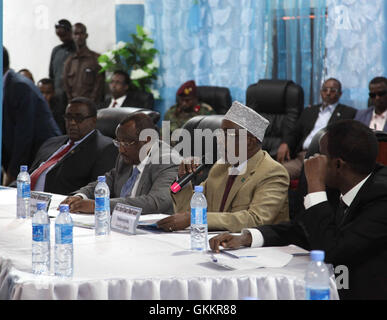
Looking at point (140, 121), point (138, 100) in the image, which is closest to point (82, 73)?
point (138, 100)

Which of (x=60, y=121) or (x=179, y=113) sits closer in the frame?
(x=179, y=113)

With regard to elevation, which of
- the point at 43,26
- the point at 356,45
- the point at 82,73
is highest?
the point at 43,26

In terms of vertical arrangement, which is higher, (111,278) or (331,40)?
(331,40)

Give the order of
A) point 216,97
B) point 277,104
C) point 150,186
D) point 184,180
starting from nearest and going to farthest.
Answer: point 184,180 → point 150,186 → point 277,104 → point 216,97

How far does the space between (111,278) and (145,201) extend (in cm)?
118

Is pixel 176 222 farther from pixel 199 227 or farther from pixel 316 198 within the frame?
pixel 316 198

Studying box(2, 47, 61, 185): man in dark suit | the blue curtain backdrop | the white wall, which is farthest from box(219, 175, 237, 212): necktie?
the white wall

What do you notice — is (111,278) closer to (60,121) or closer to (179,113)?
(179,113)

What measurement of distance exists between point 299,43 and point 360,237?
196 inches

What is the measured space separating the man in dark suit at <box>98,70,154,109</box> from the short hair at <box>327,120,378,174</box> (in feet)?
17.6

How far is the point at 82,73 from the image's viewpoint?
26.3ft

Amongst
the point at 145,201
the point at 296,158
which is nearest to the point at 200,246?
the point at 145,201

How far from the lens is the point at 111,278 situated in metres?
2.05

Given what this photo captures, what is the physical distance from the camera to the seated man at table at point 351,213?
2.25 metres
